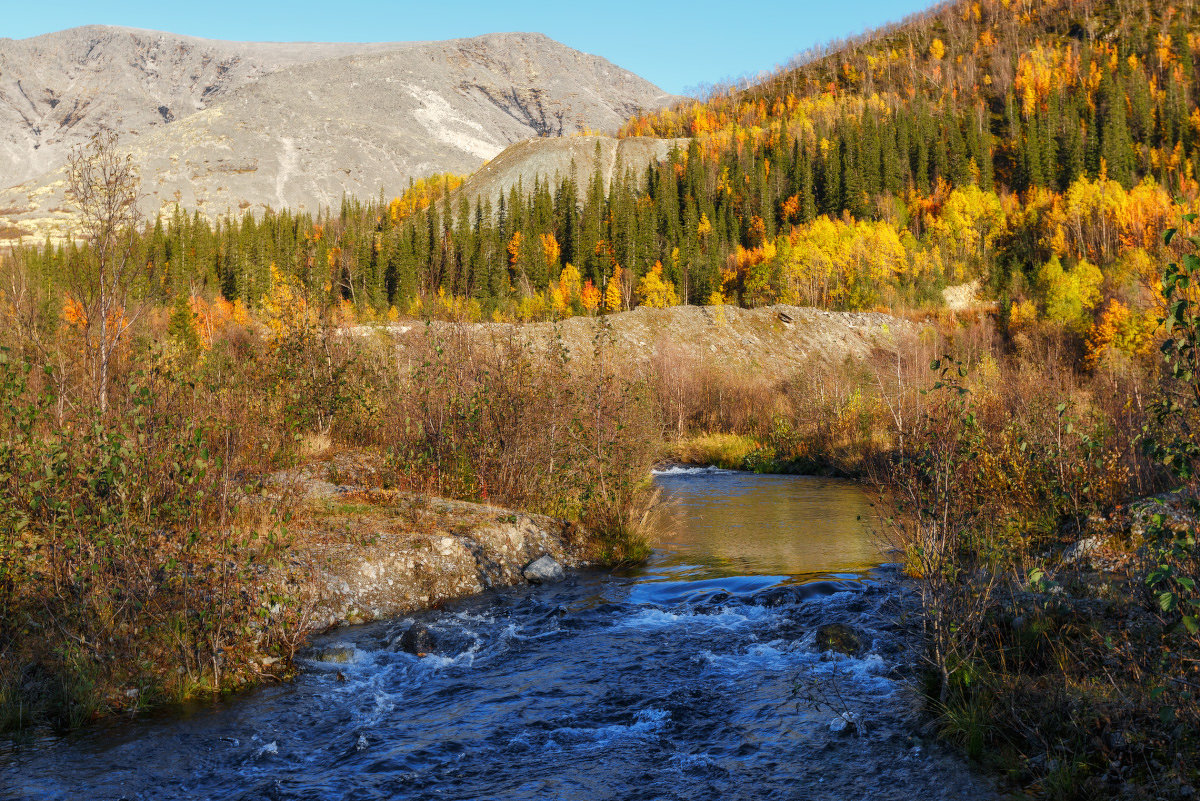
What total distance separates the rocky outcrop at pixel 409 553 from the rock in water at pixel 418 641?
0.03m

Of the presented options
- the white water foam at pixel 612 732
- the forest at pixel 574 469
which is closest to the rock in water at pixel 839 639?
the forest at pixel 574 469

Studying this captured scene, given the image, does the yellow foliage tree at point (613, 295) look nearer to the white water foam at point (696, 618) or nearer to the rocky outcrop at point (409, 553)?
the rocky outcrop at point (409, 553)

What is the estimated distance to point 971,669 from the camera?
6.82 metres

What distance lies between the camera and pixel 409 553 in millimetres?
11836

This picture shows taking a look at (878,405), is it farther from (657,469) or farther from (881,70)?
(881,70)

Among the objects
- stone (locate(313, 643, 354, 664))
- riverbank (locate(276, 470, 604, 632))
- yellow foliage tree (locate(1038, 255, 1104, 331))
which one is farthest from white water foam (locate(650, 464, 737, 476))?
yellow foliage tree (locate(1038, 255, 1104, 331))

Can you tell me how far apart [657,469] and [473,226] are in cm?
9702

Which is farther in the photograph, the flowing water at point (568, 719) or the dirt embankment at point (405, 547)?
the dirt embankment at point (405, 547)

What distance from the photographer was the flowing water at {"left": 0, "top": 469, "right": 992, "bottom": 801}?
20.9 feet

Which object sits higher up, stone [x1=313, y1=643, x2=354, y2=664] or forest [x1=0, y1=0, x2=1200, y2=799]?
forest [x1=0, y1=0, x2=1200, y2=799]

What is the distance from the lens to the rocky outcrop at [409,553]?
35.3ft

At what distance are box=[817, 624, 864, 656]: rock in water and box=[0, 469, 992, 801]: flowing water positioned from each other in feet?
0.26

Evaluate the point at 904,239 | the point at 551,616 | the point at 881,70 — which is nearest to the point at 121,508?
the point at 551,616

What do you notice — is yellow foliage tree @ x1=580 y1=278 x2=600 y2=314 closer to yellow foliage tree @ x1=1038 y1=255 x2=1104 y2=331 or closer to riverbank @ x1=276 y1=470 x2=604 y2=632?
yellow foliage tree @ x1=1038 y1=255 x2=1104 y2=331
